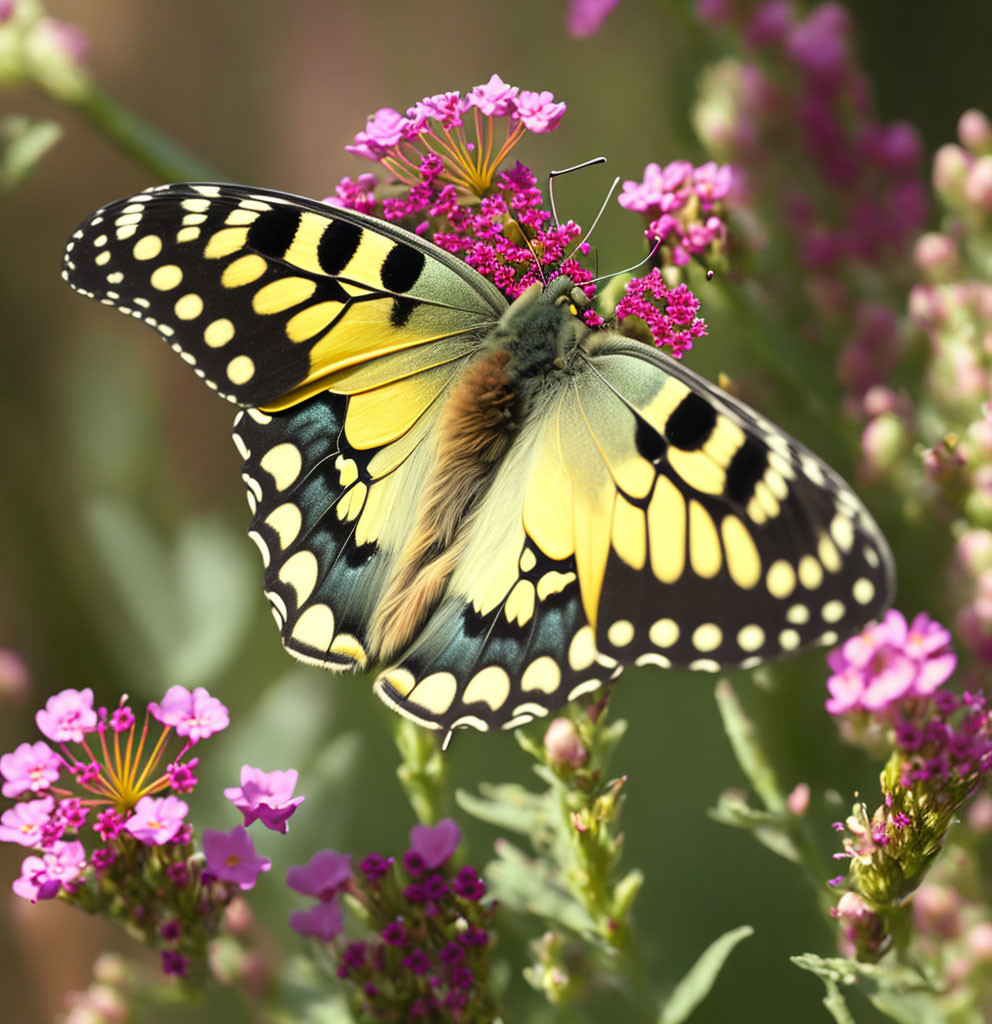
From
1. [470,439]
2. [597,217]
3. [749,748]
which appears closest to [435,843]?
[749,748]

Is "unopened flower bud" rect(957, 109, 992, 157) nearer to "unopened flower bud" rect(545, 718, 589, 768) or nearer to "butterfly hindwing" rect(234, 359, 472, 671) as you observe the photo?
"butterfly hindwing" rect(234, 359, 472, 671)

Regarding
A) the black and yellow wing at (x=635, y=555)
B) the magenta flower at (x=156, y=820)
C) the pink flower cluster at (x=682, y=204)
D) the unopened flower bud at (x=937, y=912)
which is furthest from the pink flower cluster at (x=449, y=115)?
the unopened flower bud at (x=937, y=912)

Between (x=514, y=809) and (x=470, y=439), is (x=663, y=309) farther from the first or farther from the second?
(x=514, y=809)

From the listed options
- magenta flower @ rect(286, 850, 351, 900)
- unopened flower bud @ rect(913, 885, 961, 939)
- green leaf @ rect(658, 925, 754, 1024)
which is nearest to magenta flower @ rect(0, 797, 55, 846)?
magenta flower @ rect(286, 850, 351, 900)

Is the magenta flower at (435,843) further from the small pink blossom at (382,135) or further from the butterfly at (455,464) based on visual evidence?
the small pink blossom at (382,135)

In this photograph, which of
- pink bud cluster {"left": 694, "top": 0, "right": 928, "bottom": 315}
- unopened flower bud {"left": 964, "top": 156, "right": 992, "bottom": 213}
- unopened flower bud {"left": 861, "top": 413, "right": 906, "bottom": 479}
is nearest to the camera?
Answer: unopened flower bud {"left": 861, "top": 413, "right": 906, "bottom": 479}
